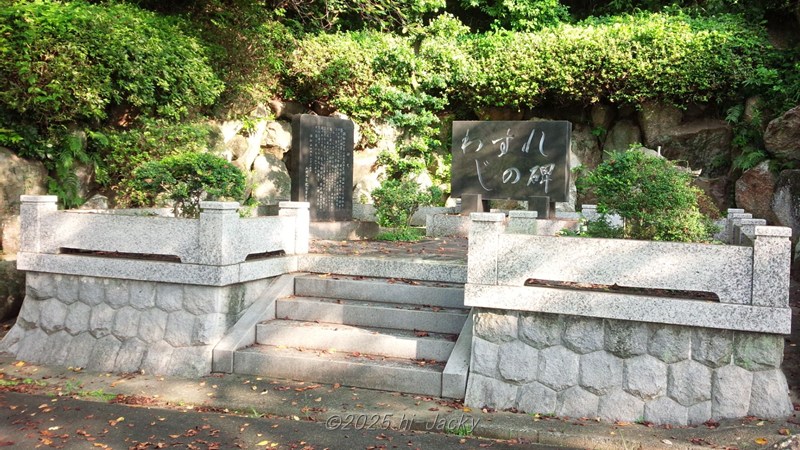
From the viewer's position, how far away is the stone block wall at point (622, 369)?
541 centimetres

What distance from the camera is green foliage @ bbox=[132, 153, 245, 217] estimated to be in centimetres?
820

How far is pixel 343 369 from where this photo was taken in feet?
21.0

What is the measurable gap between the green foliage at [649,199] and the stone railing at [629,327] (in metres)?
0.76

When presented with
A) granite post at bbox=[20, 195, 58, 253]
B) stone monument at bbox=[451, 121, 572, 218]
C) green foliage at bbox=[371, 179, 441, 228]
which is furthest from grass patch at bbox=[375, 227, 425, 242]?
granite post at bbox=[20, 195, 58, 253]

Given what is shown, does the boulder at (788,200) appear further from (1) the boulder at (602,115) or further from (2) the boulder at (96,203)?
(2) the boulder at (96,203)

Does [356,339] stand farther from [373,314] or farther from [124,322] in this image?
[124,322]

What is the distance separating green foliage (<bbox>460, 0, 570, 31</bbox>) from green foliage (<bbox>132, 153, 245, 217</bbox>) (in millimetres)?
11330

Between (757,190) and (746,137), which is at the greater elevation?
(746,137)

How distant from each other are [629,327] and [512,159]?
7.17m

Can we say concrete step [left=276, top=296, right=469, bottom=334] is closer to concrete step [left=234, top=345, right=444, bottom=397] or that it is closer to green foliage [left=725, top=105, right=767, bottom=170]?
concrete step [left=234, top=345, right=444, bottom=397]

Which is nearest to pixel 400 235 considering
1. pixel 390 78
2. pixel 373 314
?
pixel 373 314

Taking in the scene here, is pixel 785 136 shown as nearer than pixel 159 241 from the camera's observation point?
No

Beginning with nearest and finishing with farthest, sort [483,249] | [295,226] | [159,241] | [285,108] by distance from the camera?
[483,249] → [159,241] → [295,226] → [285,108]

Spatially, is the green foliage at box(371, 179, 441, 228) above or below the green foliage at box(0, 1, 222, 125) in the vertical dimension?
below
